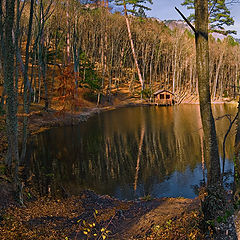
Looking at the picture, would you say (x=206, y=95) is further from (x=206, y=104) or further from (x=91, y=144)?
(x=91, y=144)

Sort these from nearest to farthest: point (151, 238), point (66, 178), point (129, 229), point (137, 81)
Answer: point (151, 238) → point (129, 229) → point (66, 178) → point (137, 81)

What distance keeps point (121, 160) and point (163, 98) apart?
33681mm

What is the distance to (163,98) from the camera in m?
46.1

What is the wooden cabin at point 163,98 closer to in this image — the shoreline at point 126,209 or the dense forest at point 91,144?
the dense forest at point 91,144

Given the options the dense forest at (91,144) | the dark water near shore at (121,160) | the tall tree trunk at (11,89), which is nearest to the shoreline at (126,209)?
the dense forest at (91,144)

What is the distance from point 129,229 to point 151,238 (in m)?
1.04

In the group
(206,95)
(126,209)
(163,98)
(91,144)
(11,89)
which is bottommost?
(126,209)

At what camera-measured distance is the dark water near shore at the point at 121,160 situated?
10.5 metres

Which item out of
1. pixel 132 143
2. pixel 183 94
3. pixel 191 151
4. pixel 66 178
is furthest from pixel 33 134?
pixel 183 94

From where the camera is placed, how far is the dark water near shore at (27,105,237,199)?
10477mm

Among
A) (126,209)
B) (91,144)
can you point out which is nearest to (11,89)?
(126,209)

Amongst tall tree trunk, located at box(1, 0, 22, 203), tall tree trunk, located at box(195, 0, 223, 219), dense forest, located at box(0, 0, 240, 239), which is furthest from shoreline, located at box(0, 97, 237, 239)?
tall tree trunk, located at box(195, 0, 223, 219)

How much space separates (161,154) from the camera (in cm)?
1516

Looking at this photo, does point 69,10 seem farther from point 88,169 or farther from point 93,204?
point 93,204
